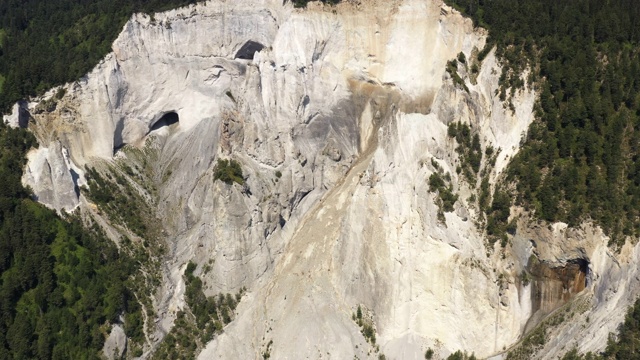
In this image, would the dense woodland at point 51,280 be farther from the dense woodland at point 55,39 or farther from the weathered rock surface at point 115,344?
the dense woodland at point 55,39

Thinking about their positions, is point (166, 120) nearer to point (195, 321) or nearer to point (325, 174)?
point (325, 174)

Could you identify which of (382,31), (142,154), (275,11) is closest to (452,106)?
(382,31)

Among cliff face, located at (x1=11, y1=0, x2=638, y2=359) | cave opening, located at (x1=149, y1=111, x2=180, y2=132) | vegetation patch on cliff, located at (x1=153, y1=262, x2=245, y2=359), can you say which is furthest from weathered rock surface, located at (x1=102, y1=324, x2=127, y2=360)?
cave opening, located at (x1=149, y1=111, x2=180, y2=132)

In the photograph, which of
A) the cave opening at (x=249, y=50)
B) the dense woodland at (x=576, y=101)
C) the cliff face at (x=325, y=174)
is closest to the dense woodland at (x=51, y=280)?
the cliff face at (x=325, y=174)

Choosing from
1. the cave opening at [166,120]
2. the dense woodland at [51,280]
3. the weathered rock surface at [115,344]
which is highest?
the cave opening at [166,120]

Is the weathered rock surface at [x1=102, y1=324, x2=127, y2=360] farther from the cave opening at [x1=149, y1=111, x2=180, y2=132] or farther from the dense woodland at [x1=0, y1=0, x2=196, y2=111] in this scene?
the dense woodland at [x1=0, y1=0, x2=196, y2=111]

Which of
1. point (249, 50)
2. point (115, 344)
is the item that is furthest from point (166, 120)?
point (115, 344)
